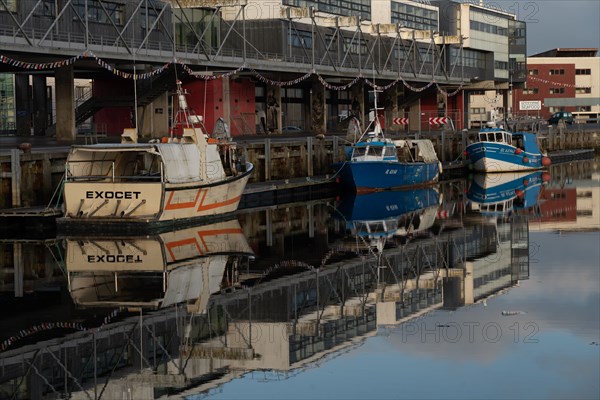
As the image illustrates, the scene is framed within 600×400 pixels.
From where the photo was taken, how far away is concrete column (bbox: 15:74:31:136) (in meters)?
72.6

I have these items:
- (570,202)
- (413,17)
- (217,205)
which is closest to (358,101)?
(413,17)

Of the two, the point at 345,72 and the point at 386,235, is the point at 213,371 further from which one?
the point at 345,72

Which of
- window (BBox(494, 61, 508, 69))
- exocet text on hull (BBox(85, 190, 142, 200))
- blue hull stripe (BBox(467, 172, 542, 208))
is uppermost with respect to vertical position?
window (BBox(494, 61, 508, 69))

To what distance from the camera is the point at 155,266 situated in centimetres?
2759

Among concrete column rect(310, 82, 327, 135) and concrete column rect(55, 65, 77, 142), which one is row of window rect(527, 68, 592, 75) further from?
concrete column rect(55, 65, 77, 142)

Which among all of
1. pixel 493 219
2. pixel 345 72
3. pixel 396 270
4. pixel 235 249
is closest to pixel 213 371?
pixel 396 270

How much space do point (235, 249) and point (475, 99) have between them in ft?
334

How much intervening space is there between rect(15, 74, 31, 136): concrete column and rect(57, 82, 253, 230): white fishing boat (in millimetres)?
36082

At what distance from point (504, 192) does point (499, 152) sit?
42.6ft

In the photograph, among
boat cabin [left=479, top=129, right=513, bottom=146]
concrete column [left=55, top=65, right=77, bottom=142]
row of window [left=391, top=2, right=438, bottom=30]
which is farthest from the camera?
row of window [left=391, top=2, right=438, bottom=30]

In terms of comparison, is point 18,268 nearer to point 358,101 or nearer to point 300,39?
point 300,39

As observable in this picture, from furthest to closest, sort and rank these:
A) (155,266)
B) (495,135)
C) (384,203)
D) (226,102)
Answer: (226,102)
(495,135)
(384,203)
(155,266)

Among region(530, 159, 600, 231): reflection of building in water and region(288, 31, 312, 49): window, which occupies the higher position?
region(288, 31, 312, 49): window

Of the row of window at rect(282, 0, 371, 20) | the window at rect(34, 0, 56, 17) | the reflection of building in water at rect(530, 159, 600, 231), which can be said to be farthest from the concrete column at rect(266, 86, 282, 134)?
the window at rect(34, 0, 56, 17)
